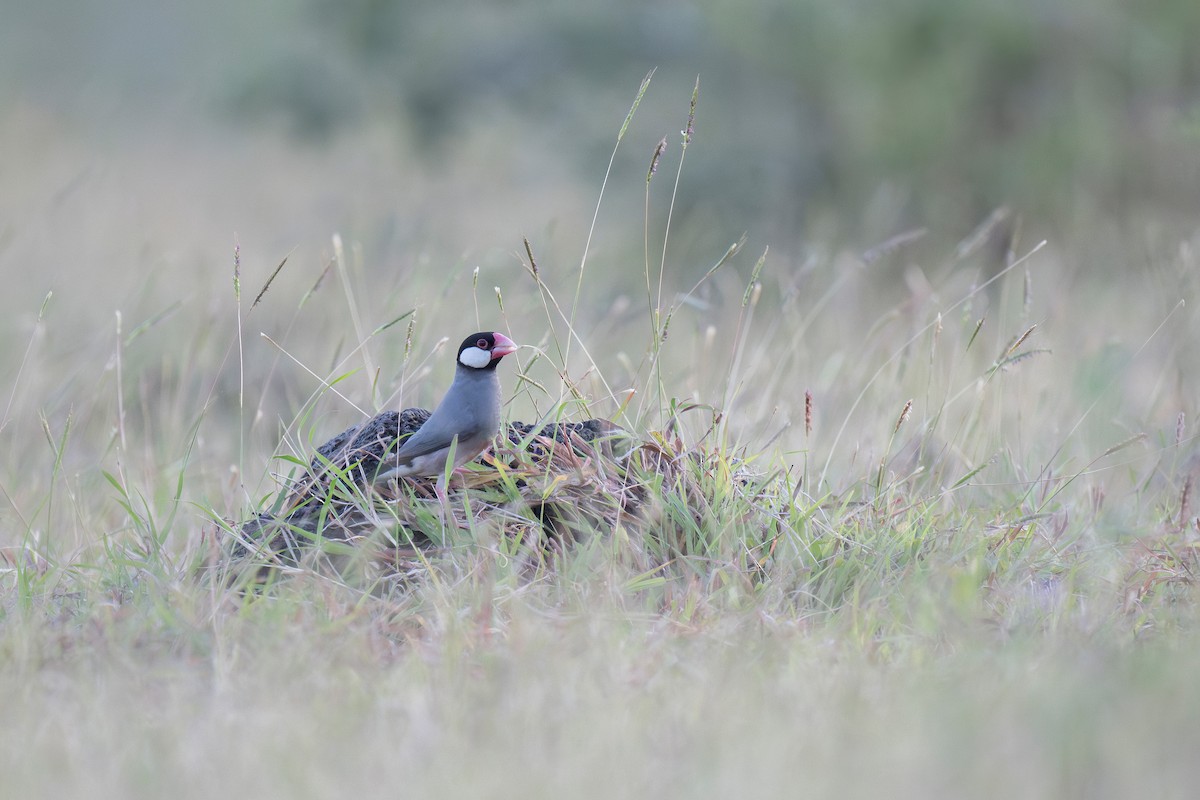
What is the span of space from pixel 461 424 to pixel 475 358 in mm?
205

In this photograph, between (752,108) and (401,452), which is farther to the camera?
(752,108)

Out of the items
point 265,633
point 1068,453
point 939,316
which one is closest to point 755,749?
point 265,633

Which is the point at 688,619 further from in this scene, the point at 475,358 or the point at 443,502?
the point at 475,358

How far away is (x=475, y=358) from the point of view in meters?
3.45

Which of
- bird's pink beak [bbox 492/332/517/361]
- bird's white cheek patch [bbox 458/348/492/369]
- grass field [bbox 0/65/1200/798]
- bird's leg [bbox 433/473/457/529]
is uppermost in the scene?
bird's pink beak [bbox 492/332/517/361]

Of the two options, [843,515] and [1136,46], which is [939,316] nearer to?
[843,515]

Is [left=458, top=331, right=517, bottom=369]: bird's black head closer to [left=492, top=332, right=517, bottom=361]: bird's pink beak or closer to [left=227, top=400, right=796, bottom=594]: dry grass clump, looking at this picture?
[left=492, top=332, right=517, bottom=361]: bird's pink beak

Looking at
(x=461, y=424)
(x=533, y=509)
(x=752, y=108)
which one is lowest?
(x=533, y=509)

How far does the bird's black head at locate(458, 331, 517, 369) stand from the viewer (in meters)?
3.44

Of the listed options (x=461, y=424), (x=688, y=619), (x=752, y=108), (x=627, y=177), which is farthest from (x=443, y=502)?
(x=627, y=177)

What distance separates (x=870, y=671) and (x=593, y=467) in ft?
3.25

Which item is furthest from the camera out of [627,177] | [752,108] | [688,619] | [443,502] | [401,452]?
[627,177]

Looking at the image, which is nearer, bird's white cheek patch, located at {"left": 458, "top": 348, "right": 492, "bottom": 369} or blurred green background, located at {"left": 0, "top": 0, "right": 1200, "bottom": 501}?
bird's white cheek patch, located at {"left": 458, "top": 348, "right": 492, "bottom": 369}

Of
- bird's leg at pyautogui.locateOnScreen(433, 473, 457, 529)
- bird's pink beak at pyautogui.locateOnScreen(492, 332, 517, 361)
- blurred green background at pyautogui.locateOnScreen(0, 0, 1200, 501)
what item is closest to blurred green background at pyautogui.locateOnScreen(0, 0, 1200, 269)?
blurred green background at pyautogui.locateOnScreen(0, 0, 1200, 501)
